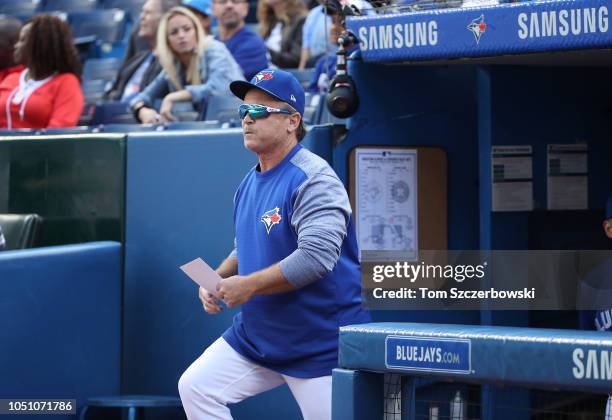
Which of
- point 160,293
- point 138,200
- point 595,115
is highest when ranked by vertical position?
point 595,115

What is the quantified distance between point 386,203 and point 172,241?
1.16 metres

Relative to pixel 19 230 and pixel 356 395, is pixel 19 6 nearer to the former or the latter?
pixel 19 230

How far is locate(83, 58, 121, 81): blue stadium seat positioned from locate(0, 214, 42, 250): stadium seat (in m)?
5.48

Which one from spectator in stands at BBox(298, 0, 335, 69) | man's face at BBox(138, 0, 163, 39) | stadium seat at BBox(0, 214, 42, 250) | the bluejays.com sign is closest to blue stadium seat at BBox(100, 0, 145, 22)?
man's face at BBox(138, 0, 163, 39)

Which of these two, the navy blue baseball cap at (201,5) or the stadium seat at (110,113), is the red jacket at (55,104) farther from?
the navy blue baseball cap at (201,5)

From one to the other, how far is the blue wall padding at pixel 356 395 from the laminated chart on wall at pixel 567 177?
Answer: 263 cm

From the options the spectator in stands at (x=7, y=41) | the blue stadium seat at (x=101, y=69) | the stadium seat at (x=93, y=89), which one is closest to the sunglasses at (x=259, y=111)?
the spectator in stands at (x=7, y=41)

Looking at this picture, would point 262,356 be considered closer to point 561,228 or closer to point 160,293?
point 160,293

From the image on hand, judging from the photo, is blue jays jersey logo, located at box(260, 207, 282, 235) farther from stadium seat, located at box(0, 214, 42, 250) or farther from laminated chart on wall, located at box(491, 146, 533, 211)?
stadium seat, located at box(0, 214, 42, 250)

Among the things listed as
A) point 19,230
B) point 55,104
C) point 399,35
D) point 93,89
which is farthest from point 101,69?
point 399,35

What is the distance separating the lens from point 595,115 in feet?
19.9

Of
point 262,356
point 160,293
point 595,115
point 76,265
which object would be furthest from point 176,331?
point 595,115

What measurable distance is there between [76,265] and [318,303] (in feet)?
5.67

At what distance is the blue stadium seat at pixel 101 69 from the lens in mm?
11922
